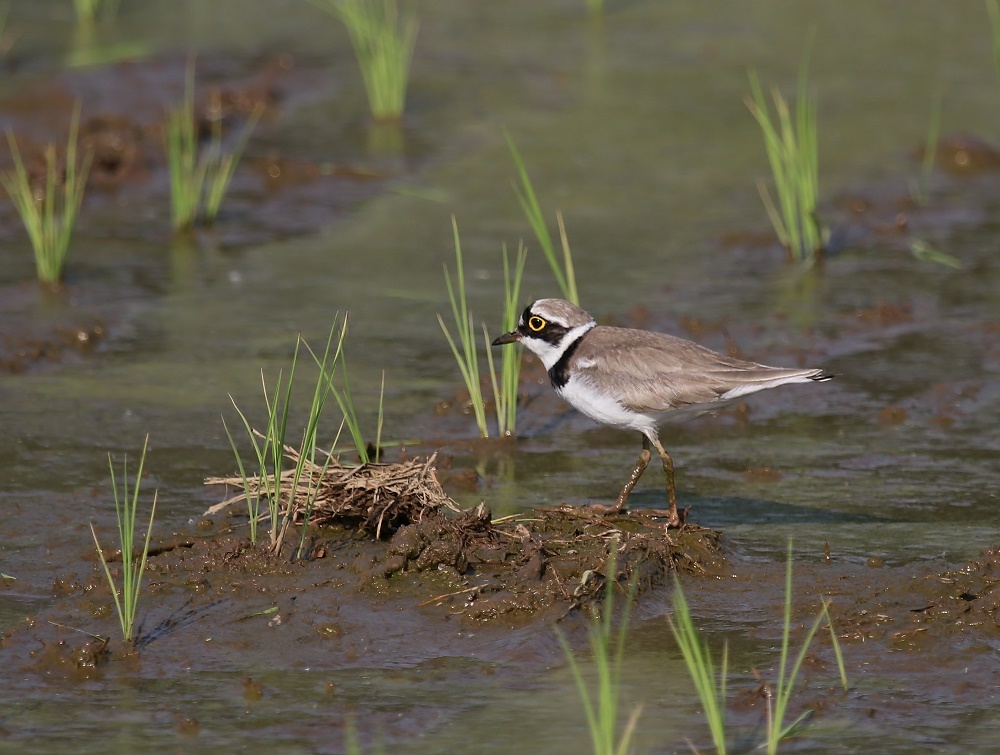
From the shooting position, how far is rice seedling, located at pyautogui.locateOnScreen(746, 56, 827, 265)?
9172mm

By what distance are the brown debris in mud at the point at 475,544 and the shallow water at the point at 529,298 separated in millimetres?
210

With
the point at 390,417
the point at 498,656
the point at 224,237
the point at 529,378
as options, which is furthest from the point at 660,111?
the point at 498,656

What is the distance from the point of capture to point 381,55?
11.7 metres

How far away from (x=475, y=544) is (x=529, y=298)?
10.7 ft

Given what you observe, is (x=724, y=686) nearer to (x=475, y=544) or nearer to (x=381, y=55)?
(x=475, y=544)

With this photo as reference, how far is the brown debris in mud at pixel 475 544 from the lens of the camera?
18.0 ft

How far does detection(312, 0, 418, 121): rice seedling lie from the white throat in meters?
5.63

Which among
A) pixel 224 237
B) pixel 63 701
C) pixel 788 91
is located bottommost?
pixel 63 701

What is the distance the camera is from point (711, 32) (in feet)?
45.5

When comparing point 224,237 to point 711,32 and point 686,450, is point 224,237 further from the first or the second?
point 711,32

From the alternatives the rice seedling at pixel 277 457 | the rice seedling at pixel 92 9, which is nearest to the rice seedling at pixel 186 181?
the rice seedling at pixel 92 9

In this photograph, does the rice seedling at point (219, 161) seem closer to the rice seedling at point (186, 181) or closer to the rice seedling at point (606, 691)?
the rice seedling at point (186, 181)

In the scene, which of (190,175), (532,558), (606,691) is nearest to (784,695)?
(606,691)

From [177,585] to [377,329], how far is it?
3.22 m
